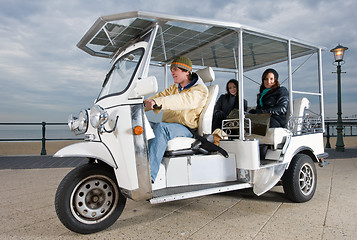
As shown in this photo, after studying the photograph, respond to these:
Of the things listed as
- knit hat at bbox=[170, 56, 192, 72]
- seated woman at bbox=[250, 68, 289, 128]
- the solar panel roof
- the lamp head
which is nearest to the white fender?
the solar panel roof

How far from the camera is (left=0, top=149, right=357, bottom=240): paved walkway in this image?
9.26ft

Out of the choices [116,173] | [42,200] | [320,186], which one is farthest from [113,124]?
[320,186]

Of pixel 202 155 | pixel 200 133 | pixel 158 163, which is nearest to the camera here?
pixel 158 163

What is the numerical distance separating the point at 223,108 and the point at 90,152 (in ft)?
10.7

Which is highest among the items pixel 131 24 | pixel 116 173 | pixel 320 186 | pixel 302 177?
pixel 131 24

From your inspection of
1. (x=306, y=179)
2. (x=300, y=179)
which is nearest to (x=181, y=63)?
(x=300, y=179)

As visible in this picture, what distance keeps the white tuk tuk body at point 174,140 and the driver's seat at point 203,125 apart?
0.04 feet

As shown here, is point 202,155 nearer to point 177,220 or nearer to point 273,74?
point 177,220

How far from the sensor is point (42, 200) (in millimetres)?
4262

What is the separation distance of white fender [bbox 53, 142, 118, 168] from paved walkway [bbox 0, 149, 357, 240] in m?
0.79

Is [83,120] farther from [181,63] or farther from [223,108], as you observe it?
[223,108]

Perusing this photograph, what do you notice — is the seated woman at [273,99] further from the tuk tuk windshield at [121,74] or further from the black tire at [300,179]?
the tuk tuk windshield at [121,74]

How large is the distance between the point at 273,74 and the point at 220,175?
2233mm

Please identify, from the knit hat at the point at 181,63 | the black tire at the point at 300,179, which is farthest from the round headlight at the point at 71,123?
the black tire at the point at 300,179
